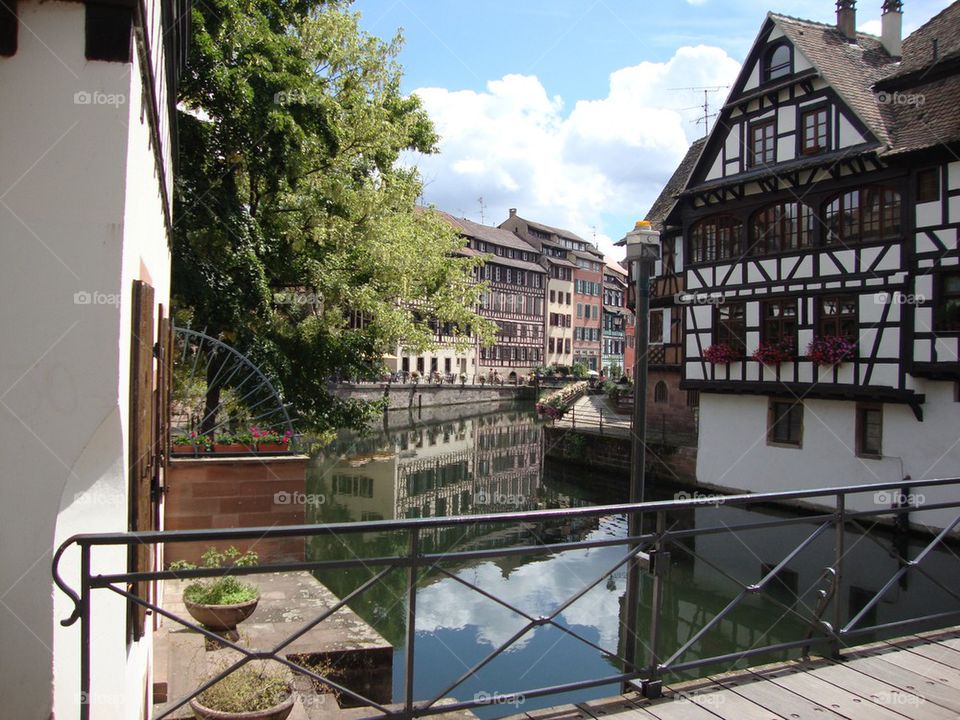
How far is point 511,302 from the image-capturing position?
7138cm

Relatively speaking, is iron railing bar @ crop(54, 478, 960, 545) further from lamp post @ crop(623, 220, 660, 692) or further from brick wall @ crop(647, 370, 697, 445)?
brick wall @ crop(647, 370, 697, 445)

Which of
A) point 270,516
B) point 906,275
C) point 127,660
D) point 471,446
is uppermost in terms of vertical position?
point 906,275

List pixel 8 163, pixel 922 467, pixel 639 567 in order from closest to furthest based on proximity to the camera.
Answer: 1. pixel 8 163
2. pixel 639 567
3. pixel 922 467

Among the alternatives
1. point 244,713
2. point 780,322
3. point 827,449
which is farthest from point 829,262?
point 244,713

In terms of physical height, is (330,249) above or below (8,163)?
above

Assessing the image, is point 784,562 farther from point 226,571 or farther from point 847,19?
point 847,19

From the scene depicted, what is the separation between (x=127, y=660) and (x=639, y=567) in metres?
2.39

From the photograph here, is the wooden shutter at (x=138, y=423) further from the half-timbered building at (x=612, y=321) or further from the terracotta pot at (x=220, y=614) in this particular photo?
the half-timbered building at (x=612, y=321)

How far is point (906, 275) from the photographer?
57.4 feet

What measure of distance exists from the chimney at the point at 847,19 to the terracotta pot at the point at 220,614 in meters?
21.8

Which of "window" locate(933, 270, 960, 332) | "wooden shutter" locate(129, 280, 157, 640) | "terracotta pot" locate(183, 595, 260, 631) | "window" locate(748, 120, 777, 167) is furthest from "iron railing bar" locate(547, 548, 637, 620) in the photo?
"window" locate(748, 120, 777, 167)

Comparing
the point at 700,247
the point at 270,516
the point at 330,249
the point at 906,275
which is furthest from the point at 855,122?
the point at 270,516

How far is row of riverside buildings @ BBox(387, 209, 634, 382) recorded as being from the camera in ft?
221

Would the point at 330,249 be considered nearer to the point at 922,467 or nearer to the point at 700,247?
the point at 700,247
